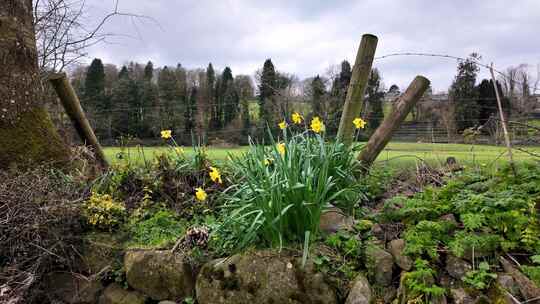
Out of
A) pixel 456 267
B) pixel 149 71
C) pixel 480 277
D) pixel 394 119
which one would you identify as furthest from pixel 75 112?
pixel 149 71

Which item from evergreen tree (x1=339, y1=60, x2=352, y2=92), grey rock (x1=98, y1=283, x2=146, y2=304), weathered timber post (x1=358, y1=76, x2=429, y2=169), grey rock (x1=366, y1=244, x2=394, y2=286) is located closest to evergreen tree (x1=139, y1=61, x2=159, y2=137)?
evergreen tree (x1=339, y1=60, x2=352, y2=92)

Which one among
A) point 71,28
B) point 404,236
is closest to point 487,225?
point 404,236

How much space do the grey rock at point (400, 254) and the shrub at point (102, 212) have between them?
2.10m

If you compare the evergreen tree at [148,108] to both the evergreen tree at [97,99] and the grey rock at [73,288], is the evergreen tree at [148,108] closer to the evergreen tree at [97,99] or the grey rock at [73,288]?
the evergreen tree at [97,99]

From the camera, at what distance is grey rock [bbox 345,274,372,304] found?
1.85 m

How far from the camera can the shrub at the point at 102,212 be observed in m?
2.74

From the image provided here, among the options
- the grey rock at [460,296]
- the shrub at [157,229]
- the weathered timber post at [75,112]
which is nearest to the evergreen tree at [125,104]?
the weathered timber post at [75,112]

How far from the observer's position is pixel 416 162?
3369 millimetres

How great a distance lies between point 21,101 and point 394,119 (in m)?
3.45

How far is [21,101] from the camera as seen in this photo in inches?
129

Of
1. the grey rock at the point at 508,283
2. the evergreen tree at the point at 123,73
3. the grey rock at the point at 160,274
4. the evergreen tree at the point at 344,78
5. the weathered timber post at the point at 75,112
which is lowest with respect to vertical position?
the grey rock at the point at 160,274

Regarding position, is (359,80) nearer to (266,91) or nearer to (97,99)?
(266,91)

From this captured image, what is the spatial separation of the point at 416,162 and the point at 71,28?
5.14 m

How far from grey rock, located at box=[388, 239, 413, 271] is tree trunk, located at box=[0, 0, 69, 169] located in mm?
3135
